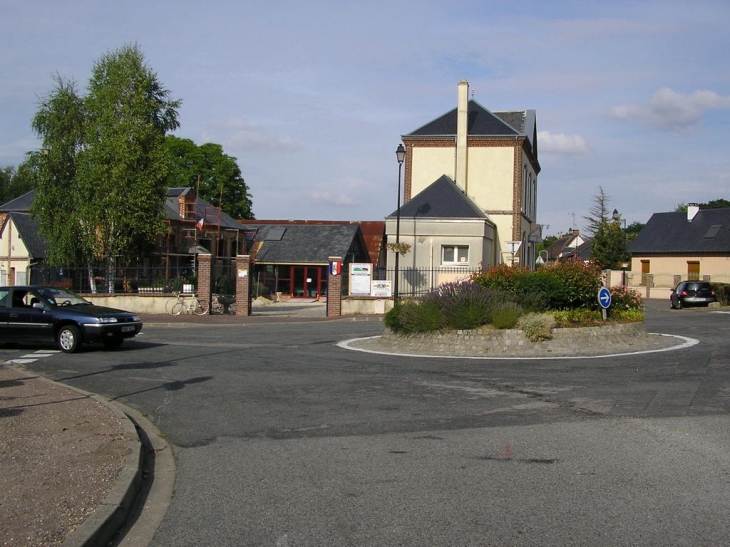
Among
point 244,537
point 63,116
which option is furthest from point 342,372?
point 63,116

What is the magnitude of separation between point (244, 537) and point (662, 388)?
7928 mm

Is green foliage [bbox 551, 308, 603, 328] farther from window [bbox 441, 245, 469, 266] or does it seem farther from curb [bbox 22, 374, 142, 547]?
window [bbox 441, 245, 469, 266]

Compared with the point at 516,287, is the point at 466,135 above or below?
above

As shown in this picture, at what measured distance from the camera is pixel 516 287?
1841 centimetres

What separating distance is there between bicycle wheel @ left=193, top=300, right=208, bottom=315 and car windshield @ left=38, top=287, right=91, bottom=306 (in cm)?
1339

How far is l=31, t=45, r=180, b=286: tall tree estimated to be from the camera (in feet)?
116

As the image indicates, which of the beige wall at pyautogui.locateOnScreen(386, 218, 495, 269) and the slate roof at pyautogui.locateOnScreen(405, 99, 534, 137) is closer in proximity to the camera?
the beige wall at pyautogui.locateOnScreen(386, 218, 495, 269)

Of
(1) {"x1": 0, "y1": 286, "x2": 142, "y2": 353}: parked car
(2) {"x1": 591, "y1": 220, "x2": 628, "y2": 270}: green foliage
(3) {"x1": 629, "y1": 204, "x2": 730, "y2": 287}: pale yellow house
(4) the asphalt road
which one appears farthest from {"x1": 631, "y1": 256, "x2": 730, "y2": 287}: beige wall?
(1) {"x1": 0, "y1": 286, "x2": 142, "y2": 353}: parked car

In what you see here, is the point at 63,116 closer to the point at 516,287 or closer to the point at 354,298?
the point at 354,298

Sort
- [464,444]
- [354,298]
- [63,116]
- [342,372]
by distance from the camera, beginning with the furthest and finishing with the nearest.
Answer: [63,116], [354,298], [342,372], [464,444]

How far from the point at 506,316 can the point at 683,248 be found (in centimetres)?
4707

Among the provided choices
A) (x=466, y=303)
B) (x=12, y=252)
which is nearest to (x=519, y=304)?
(x=466, y=303)

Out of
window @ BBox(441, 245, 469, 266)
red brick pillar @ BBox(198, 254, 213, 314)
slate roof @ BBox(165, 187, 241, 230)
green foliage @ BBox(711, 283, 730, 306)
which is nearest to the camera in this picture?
red brick pillar @ BBox(198, 254, 213, 314)

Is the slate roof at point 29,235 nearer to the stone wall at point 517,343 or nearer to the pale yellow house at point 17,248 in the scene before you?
the pale yellow house at point 17,248
